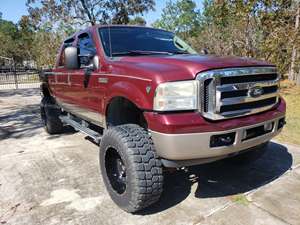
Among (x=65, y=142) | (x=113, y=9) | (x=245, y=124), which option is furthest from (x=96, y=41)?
(x=113, y=9)

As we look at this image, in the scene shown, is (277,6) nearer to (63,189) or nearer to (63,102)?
(63,102)

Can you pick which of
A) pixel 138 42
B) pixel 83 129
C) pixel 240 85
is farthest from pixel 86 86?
pixel 240 85

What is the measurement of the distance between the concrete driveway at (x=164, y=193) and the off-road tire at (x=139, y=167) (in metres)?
0.23

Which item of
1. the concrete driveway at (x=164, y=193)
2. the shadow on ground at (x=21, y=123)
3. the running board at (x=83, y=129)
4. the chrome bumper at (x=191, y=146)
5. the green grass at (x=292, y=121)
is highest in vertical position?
the chrome bumper at (x=191, y=146)

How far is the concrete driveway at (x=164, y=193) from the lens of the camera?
2754 millimetres

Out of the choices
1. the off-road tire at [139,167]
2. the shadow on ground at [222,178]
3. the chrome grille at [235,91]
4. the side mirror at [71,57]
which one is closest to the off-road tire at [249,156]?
the shadow on ground at [222,178]

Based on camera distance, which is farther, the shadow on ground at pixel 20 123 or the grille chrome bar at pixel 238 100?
the shadow on ground at pixel 20 123

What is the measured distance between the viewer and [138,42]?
373 centimetres

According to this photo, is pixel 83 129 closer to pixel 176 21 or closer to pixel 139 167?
pixel 139 167

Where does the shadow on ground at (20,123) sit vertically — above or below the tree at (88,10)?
below

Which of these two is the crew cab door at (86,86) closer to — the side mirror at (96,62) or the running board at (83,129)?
the side mirror at (96,62)

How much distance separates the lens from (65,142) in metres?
5.30

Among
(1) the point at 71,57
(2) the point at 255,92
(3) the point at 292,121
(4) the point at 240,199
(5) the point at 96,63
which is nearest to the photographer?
(2) the point at 255,92

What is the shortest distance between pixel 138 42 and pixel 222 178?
6.68 ft
